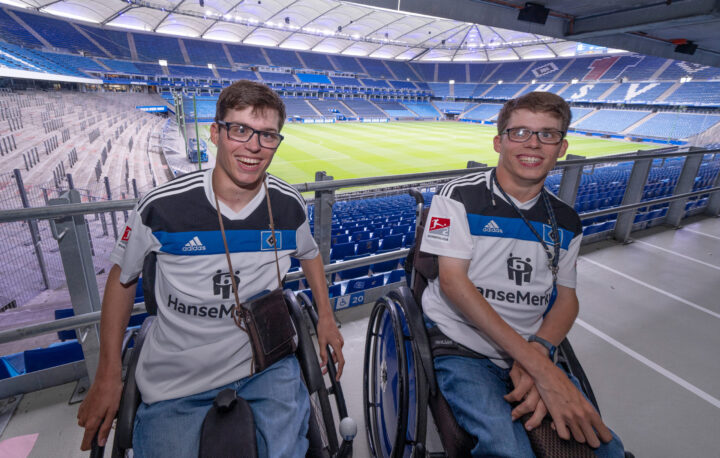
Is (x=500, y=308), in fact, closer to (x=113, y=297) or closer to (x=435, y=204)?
(x=435, y=204)

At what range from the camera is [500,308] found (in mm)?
1485

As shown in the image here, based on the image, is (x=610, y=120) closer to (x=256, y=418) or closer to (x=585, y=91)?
(x=585, y=91)

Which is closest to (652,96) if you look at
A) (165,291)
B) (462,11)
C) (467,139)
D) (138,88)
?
(467,139)

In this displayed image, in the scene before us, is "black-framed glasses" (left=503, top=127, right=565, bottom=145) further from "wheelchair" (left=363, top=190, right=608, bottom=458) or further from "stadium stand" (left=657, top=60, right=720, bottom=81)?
"stadium stand" (left=657, top=60, right=720, bottom=81)

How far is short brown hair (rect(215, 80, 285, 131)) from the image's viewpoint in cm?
127

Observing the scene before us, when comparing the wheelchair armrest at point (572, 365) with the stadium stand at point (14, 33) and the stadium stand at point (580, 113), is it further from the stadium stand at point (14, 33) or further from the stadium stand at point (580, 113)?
the stadium stand at point (580, 113)

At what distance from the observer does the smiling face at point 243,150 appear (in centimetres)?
129

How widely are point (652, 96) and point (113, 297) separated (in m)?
52.5

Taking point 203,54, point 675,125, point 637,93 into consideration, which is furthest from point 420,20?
point 203,54

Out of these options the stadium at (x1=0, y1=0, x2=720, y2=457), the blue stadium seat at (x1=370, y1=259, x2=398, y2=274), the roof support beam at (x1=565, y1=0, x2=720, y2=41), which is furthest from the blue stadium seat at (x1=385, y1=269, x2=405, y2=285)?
the roof support beam at (x1=565, y1=0, x2=720, y2=41)

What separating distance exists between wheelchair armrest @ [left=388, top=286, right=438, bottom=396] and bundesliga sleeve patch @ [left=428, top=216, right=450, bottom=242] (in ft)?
0.91

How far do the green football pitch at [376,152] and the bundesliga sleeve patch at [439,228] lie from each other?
14.5m

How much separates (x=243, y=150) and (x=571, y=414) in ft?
4.67

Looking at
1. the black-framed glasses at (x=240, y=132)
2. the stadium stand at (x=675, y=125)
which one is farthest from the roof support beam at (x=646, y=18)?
the stadium stand at (x=675, y=125)
